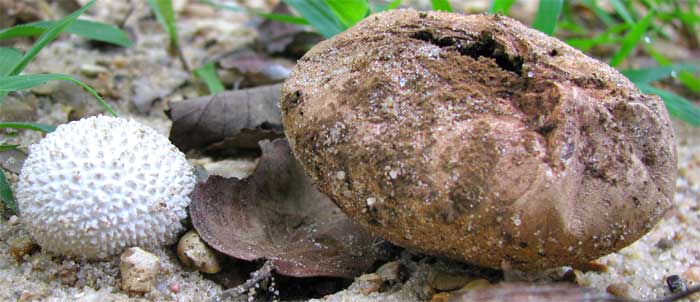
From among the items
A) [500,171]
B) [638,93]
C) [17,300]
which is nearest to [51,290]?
[17,300]

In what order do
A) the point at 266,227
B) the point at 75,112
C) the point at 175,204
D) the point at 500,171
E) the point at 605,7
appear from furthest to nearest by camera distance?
the point at 605,7, the point at 75,112, the point at 266,227, the point at 175,204, the point at 500,171

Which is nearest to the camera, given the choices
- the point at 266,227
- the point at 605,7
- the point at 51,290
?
the point at 51,290

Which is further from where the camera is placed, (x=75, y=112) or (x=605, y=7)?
(x=605, y=7)

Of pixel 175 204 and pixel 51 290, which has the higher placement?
pixel 175 204

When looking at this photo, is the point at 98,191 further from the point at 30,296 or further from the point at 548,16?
the point at 548,16

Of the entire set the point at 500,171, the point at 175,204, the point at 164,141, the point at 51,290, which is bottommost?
the point at 51,290

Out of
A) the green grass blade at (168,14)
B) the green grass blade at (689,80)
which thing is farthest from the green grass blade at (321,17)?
the green grass blade at (689,80)

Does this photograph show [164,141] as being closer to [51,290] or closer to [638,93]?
[51,290]
